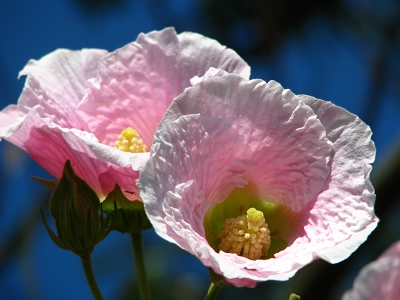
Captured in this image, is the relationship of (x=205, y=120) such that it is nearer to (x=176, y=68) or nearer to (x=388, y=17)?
(x=176, y=68)

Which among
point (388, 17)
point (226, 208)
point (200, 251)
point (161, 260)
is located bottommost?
point (161, 260)

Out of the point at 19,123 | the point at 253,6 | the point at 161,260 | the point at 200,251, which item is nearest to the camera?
the point at 200,251

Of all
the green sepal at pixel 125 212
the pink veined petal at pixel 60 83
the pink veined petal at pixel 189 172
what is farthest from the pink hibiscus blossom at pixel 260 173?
the pink veined petal at pixel 60 83

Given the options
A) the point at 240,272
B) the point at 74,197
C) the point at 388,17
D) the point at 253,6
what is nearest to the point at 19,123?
the point at 74,197

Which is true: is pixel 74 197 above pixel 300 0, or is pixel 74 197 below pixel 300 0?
above

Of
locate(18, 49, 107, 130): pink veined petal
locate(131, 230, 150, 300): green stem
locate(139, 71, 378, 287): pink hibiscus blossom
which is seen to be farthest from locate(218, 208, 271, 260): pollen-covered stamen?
locate(18, 49, 107, 130): pink veined petal

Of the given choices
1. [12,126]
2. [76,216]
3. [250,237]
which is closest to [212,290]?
[250,237]
